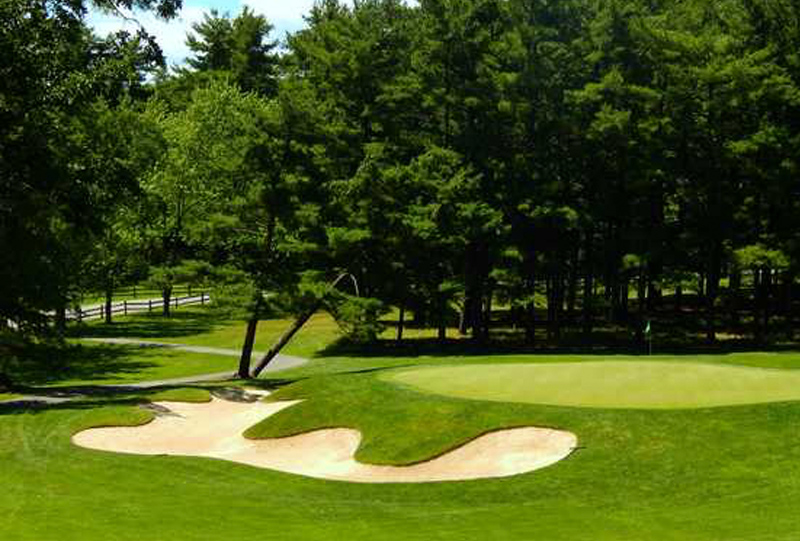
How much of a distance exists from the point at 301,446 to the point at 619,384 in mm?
7758

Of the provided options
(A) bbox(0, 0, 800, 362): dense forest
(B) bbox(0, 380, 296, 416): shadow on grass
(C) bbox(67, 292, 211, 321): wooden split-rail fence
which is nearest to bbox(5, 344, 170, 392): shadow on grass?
(A) bbox(0, 0, 800, 362): dense forest

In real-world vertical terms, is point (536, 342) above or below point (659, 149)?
below

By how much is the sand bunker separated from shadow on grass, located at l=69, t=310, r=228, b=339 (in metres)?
30.1

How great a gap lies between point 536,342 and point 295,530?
3690 centimetres

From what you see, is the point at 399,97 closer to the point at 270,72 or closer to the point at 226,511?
the point at 226,511

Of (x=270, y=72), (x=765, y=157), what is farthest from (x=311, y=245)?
(x=270, y=72)

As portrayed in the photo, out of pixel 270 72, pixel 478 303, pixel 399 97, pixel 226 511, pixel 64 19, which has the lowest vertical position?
pixel 226 511

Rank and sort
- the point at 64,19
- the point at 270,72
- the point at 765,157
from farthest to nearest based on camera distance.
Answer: the point at 270,72 → the point at 765,157 → the point at 64,19

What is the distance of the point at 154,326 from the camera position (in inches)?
2430

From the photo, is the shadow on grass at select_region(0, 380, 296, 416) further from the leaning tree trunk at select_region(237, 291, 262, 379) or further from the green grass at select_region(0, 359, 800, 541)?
the leaning tree trunk at select_region(237, 291, 262, 379)

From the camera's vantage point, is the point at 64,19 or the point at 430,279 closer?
the point at 64,19

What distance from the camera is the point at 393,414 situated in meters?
20.5

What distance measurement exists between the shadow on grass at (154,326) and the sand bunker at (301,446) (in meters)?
30.1

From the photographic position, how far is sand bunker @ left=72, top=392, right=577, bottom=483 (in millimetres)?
17703
